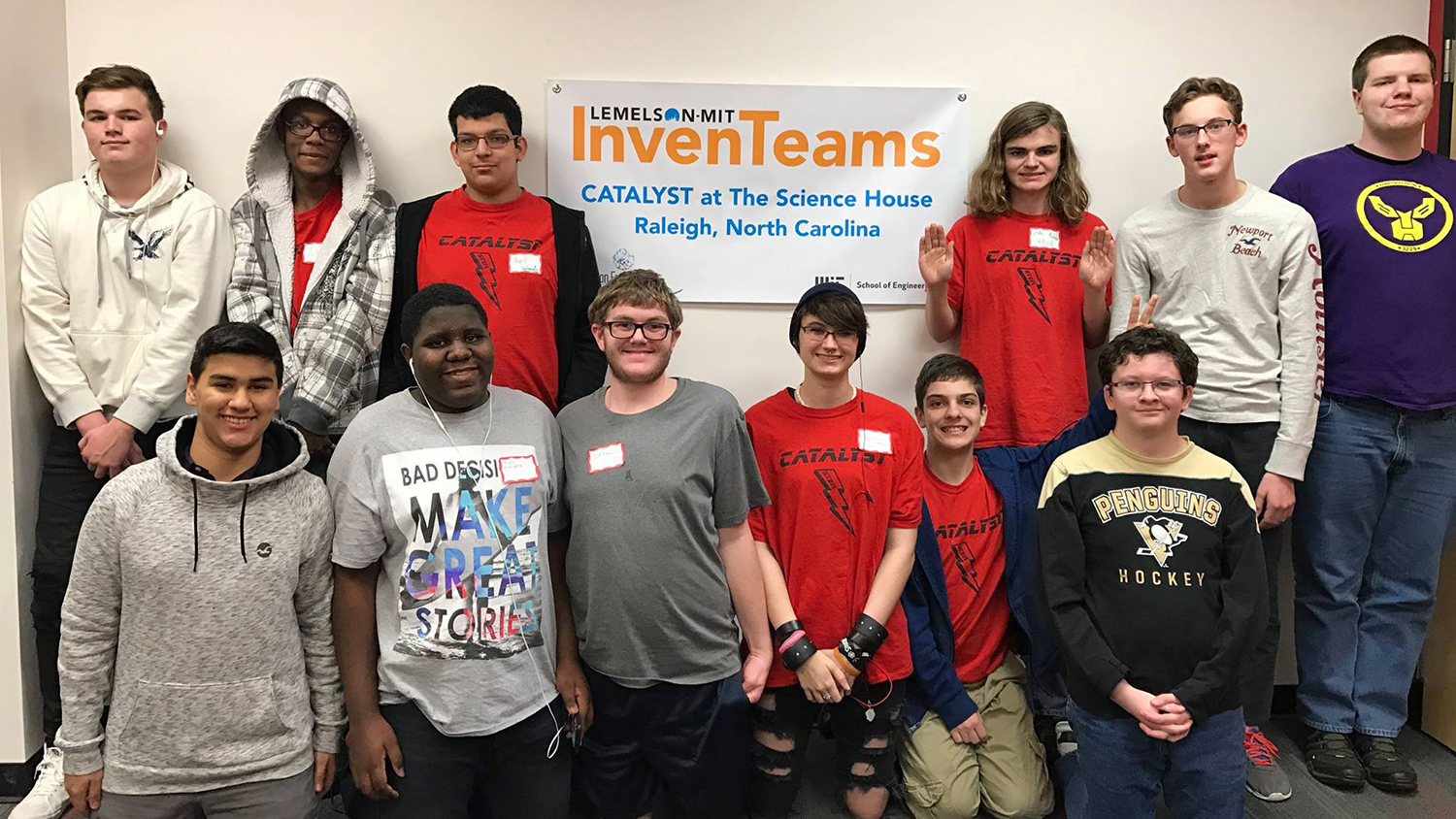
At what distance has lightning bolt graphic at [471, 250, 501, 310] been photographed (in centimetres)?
261

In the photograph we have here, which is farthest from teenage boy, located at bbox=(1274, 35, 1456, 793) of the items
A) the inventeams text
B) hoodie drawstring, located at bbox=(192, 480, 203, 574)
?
hoodie drawstring, located at bbox=(192, 480, 203, 574)

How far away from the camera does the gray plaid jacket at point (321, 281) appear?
250cm

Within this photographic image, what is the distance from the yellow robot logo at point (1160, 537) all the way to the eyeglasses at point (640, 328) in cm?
116

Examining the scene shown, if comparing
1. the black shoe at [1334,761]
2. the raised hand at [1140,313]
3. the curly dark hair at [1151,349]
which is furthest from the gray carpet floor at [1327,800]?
the raised hand at [1140,313]

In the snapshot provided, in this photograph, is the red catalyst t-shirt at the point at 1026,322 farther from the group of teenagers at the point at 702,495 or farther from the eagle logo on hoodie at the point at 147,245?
the eagle logo on hoodie at the point at 147,245

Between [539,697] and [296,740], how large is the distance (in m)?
0.50

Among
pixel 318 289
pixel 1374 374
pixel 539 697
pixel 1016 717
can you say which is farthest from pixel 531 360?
pixel 1374 374

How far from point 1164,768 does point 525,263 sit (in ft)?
6.66

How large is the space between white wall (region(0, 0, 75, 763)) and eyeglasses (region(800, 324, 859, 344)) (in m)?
2.08

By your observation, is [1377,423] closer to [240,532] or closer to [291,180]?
[240,532]

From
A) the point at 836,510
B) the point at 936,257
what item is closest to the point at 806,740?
the point at 836,510

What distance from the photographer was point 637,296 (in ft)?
7.10

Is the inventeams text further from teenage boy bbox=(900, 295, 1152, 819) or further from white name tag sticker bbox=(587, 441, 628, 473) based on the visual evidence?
white name tag sticker bbox=(587, 441, 628, 473)

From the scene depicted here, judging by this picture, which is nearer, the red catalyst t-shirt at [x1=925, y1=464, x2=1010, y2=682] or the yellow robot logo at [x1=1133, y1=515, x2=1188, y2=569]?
the yellow robot logo at [x1=1133, y1=515, x2=1188, y2=569]
